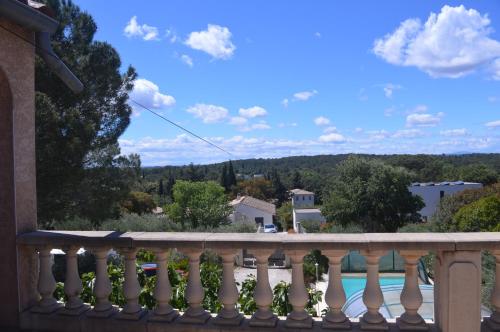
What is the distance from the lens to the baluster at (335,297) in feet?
9.02

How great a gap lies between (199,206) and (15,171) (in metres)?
36.2

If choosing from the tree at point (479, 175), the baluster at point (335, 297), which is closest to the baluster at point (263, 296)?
the baluster at point (335, 297)

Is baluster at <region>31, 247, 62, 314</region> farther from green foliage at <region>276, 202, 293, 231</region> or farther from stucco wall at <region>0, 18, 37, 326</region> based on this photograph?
green foliage at <region>276, 202, 293, 231</region>

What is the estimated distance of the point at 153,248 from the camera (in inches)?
115

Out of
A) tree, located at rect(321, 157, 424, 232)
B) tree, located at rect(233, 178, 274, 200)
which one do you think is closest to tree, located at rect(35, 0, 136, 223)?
tree, located at rect(321, 157, 424, 232)

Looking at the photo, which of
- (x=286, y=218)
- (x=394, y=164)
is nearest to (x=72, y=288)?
(x=286, y=218)

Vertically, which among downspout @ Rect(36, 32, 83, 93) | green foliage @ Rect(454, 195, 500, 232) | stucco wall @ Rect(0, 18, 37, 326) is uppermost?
downspout @ Rect(36, 32, 83, 93)

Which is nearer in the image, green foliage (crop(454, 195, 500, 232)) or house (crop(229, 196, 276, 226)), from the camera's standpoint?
green foliage (crop(454, 195, 500, 232))

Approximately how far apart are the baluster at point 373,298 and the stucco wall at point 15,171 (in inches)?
95.7

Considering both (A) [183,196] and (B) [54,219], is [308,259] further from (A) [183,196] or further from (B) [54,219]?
(A) [183,196]

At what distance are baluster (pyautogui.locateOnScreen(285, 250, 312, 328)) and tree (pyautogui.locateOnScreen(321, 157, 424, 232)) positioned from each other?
38106mm

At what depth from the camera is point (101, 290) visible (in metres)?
3.09

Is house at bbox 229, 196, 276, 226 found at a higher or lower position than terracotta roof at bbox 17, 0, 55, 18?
lower

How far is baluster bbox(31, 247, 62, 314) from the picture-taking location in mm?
3198
